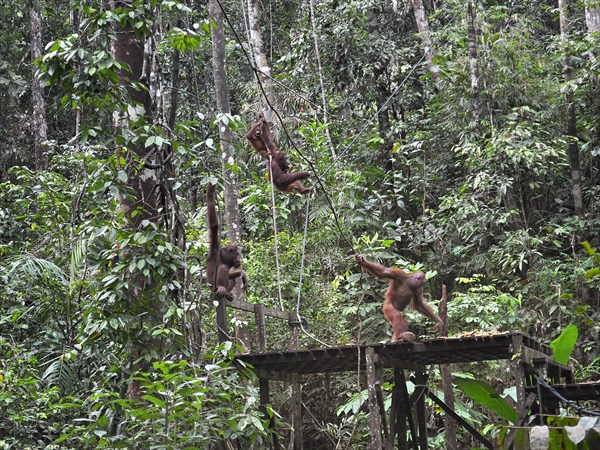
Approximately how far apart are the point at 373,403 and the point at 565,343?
1700mm

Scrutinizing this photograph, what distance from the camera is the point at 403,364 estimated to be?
24.4ft

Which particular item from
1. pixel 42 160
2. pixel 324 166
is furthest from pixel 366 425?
pixel 42 160

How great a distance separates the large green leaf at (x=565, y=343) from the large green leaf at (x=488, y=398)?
65 cm

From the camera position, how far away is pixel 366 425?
29.8ft

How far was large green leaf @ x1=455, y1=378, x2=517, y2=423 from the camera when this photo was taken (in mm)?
6980

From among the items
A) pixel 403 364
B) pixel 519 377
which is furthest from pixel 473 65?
pixel 519 377

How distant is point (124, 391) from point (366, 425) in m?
4.09

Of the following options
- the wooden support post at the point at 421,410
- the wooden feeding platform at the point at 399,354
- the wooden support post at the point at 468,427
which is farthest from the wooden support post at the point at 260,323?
the wooden support post at the point at 468,427

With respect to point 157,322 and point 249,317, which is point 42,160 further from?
point 157,322

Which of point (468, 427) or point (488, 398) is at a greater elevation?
point (488, 398)

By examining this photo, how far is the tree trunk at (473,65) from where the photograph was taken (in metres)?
10.7

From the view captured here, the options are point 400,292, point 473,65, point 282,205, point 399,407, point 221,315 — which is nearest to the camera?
point 221,315

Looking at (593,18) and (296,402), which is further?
(593,18)

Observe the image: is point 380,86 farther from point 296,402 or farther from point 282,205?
point 296,402
